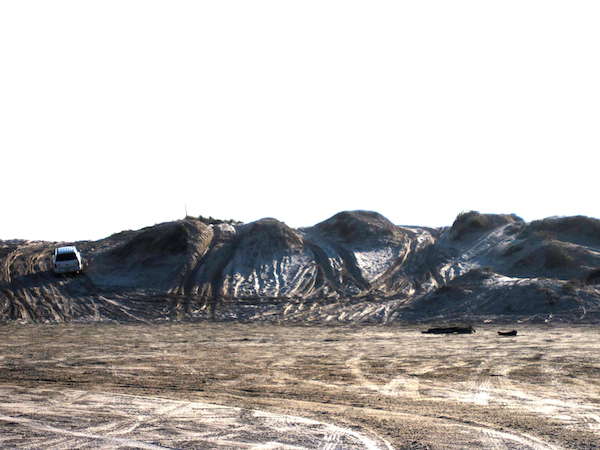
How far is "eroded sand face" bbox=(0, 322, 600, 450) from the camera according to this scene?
7.16m

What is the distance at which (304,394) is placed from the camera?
32.7 feet

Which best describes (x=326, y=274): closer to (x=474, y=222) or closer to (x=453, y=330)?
(x=474, y=222)

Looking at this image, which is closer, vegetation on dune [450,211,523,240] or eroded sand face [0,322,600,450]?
eroded sand face [0,322,600,450]

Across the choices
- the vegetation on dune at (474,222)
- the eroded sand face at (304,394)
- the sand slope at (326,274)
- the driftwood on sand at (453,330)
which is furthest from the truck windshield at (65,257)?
the vegetation on dune at (474,222)

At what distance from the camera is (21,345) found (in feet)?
59.0

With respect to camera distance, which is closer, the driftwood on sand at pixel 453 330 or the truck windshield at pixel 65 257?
the driftwood on sand at pixel 453 330

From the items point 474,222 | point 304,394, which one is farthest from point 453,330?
point 474,222

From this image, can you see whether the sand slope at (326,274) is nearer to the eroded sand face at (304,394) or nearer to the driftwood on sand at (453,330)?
the driftwood on sand at (453,330)

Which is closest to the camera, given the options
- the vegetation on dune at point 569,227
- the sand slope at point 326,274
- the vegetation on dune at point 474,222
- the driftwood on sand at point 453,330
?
the driftwood on sand at point 453,330

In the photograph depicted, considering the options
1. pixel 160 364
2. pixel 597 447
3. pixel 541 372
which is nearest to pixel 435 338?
pixel 541 372

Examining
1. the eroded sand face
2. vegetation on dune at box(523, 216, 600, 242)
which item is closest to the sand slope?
vegetation on dune at box(523, 216, 600, 242)

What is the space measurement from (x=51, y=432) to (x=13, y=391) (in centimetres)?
335

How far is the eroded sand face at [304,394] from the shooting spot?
7.16m

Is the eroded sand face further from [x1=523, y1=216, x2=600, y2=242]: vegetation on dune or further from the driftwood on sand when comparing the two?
[x1=523, y1=216, x2=600, y2=242]: vegetation on dune
